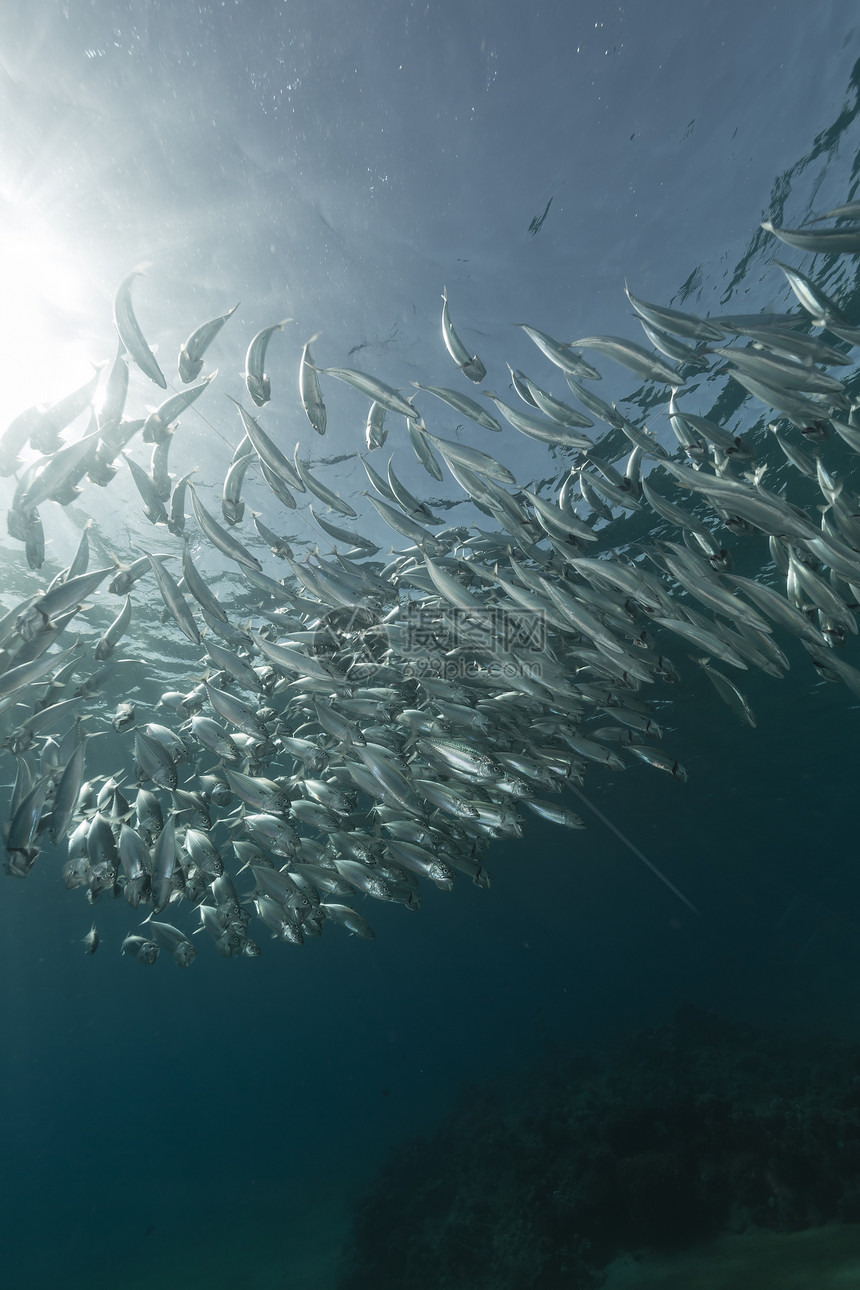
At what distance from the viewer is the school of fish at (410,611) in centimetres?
443

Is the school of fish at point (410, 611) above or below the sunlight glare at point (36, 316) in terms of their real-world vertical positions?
below

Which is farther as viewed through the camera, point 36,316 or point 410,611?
point 36,316

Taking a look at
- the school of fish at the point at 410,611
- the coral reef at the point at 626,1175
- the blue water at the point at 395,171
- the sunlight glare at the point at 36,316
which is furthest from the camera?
the coral reef at the point at 626,1175

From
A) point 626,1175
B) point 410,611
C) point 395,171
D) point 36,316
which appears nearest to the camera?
point 410,611

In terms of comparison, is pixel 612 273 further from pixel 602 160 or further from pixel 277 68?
pixel 277 68

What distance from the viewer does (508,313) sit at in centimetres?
815

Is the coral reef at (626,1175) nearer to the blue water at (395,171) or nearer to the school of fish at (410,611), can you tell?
the school of fish at (410,611)

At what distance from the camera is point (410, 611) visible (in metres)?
6.06

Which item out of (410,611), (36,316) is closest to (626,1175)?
(410,611)

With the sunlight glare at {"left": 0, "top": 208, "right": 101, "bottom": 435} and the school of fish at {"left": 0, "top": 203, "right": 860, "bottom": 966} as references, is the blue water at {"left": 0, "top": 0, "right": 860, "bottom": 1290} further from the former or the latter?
the school of fish at {"left": 0, "top": 203, "right": 860, "bottom": 966}

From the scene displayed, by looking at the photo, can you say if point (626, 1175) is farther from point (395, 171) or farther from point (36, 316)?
point (36, 316)

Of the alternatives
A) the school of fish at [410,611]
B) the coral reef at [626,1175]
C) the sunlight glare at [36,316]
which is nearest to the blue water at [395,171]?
the sunlight glare at [36,316]

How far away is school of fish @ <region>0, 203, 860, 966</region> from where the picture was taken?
175 inches

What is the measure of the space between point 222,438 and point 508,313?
508 cm
